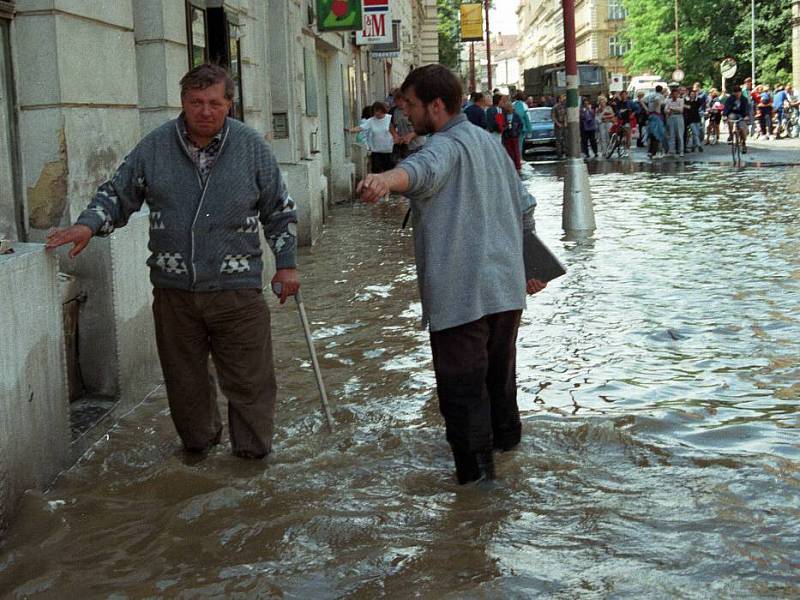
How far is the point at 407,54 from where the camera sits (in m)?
60.9

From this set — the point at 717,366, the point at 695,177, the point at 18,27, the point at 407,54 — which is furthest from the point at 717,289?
the point at 407,54

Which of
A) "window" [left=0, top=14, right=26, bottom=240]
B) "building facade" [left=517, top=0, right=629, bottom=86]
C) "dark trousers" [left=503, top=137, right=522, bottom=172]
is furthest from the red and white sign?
"building facade" [left=517, top=0, right=629, bottom=86]

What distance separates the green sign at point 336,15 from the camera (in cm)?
1877

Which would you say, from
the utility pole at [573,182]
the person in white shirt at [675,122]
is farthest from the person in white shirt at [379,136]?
the person in white shirt at [675,122]

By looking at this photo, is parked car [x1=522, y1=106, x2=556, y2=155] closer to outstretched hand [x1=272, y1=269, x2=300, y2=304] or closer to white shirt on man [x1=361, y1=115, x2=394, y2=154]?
white shirt on man [x1=361, y1=115, x2=394, y2=154]

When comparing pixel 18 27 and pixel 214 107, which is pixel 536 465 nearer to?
pixel 214 107

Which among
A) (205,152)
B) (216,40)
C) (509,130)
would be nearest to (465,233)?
(205,152)

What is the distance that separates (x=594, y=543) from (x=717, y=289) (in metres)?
5.99

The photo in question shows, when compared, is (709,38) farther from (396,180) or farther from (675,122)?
(396,180)

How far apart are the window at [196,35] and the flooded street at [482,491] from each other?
2.46m

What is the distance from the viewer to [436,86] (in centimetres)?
506

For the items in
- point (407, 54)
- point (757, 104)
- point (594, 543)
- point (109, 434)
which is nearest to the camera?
point (594, 543)

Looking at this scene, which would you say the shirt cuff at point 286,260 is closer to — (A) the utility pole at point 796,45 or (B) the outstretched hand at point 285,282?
(B) the outstretched hand at point 285,282

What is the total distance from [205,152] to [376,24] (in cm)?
1941
